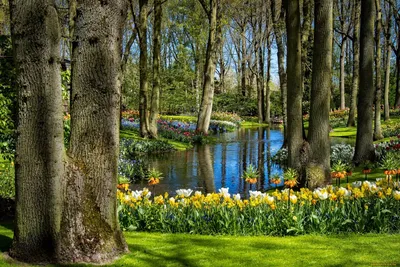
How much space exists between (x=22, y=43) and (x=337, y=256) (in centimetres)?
406

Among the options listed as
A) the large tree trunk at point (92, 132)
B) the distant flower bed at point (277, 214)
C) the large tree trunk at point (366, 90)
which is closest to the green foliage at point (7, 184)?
the distant flower bed at point (277, 214)

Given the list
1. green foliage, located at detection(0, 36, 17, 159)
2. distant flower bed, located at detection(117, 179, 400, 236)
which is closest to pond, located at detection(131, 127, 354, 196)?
green foliage, located at detection(0, 36, 17, 159)

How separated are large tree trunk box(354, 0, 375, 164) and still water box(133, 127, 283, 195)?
118 inches

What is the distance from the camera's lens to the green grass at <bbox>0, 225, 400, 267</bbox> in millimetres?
4484

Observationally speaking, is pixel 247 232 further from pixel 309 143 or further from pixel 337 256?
pixel 309 143

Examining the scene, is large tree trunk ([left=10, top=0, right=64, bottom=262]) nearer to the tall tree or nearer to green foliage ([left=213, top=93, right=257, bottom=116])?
the tall tree

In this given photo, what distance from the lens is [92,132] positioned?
4254 mm

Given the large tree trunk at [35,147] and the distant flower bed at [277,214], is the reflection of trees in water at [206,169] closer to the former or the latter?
the distant flower bed at [277,214]

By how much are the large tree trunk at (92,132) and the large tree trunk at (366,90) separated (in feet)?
31.8

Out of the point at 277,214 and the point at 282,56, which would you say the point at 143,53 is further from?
the point at 277,214

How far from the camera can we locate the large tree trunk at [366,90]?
39.8ft

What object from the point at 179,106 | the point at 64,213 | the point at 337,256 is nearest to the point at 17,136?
the point at 64,213

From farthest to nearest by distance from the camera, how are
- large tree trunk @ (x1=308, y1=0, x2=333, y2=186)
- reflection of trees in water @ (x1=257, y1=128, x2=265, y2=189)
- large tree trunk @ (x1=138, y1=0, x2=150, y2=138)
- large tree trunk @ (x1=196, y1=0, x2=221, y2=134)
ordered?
large tree trunk @ (x1=196, y1=0, x2=221, y2=134) → large tree trunk @ (x1=138, y1=0, x2=150, y2=138) → reflection of trees in water @ (x1=257, y1=128, x2=265, y2=189) → large tree trunk @ (x1=308, y1=0, x2=333, y2=186)

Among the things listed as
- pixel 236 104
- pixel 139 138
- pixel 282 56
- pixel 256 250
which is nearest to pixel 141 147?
pixel 139 138
